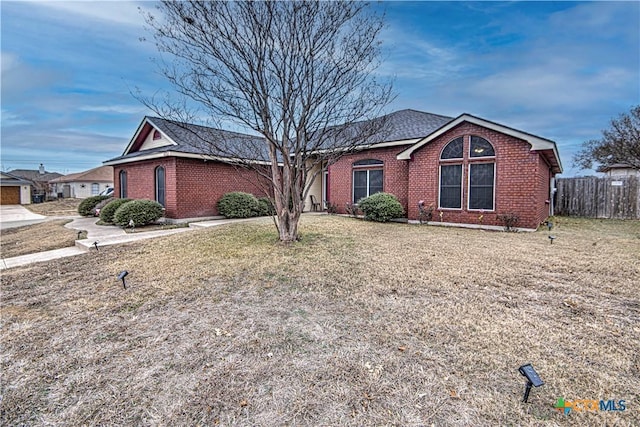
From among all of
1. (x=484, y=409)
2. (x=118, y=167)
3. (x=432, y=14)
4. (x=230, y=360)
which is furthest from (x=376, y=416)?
(x=118, y=167)

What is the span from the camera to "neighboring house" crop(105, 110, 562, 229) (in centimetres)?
959

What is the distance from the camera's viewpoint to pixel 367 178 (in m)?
13.7

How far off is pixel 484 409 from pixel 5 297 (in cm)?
661

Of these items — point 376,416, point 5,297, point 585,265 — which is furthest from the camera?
point 585,265

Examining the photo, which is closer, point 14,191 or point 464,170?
point 464,170

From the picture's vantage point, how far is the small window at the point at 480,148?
32.8ft

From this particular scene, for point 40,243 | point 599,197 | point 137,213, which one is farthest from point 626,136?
point 40,243

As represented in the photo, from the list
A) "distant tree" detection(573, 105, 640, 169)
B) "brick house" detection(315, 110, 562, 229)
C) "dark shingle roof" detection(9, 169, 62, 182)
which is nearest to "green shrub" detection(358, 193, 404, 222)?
"brick house" detection(315, 110, 562, 229)

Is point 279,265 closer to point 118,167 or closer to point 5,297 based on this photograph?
point 5,297

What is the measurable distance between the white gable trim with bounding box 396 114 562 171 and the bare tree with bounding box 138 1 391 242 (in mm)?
4099

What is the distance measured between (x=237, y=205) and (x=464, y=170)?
918 centimetres

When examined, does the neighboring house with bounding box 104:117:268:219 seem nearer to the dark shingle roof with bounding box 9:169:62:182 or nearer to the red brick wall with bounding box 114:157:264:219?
the red brick wall with bounding box 114:157:264:219

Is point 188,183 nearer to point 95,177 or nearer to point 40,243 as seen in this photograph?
point 40,243

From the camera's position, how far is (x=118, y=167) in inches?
651
